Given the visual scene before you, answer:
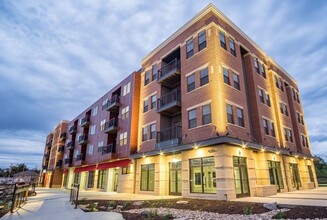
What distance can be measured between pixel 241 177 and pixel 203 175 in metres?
2.76

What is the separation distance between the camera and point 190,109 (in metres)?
17.8

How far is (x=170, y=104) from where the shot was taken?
64.6 feet

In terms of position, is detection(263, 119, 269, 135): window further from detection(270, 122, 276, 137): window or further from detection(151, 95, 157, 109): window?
detection(151, 95, 157, 109): window

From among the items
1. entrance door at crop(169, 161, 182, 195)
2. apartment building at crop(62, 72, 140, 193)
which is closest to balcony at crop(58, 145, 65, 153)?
apartment building at crop(62, 72, 140, 193)

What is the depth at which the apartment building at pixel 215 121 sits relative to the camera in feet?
50.1

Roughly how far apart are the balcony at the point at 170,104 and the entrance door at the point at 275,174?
986cm

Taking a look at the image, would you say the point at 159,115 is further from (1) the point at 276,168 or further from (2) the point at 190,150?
(1) the point at 276,168

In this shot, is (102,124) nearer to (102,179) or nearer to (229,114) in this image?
(102,179)

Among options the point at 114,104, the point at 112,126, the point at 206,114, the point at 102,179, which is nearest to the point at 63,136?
the point at 102,179

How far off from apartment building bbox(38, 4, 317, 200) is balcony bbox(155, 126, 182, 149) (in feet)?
0.33

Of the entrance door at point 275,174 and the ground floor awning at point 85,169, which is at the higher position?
the ground floor awning at point 85,169

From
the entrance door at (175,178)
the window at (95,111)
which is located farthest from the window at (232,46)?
the window at (95,111)

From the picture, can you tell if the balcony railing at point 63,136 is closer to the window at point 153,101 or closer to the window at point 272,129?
the window at point 153,101

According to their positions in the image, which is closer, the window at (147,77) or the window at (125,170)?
the window at (125,170)
